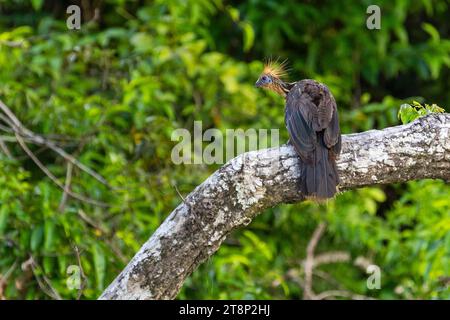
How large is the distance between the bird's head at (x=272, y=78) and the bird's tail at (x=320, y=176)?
0.99 meters

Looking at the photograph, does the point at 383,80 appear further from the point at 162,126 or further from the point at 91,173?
the point at 91,173

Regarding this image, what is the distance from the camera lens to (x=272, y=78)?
182 inches

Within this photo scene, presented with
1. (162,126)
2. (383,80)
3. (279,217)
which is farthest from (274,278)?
(383,80)

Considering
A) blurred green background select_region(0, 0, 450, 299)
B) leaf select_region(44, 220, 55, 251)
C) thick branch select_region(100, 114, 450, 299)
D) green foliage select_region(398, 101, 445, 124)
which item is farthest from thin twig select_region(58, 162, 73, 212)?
green foliage select_region(398, 101, 445, 124)

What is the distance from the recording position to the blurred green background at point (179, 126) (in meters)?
4.66

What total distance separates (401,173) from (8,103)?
286 cm

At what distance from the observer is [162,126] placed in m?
5.40

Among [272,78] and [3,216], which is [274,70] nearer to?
[272,78]

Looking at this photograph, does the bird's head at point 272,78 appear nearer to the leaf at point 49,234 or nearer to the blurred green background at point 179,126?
the blurred green background at point 179,126

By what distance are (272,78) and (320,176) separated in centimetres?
138

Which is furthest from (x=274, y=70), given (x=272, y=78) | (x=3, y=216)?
(x=3, y=216)

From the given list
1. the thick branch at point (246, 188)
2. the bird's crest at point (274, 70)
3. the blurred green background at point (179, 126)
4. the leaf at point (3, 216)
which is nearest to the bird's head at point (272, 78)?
the bird's crest at point (274, 70)

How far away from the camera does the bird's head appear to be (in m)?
4.58

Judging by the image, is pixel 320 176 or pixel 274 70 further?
pixel 274 70
